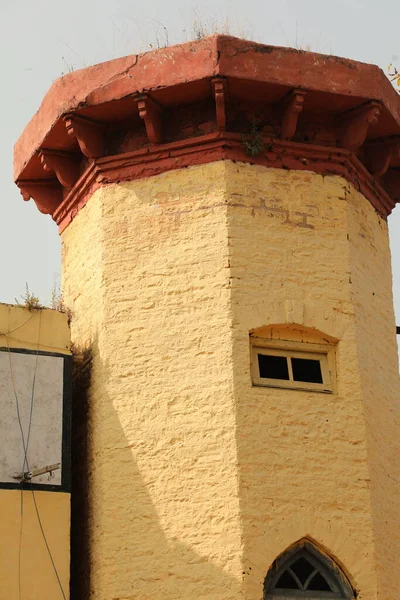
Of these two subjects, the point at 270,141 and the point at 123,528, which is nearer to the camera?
the point at 123,528

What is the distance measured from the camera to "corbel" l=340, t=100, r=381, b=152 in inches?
536

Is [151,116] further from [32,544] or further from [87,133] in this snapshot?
[32,544]

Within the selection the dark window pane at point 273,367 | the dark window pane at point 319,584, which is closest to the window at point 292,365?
the dark window pane at point 273,367

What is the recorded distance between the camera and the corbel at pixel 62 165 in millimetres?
14375

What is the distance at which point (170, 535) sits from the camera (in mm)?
12016

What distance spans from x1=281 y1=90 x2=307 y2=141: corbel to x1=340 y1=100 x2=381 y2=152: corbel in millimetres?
617

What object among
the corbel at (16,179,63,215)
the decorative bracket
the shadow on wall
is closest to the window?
the shadow on wall

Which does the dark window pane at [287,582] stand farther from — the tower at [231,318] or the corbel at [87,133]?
the corbel at [87,133]

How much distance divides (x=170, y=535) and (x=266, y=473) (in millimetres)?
1067

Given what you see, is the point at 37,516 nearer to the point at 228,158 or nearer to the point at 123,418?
the point at 123,418

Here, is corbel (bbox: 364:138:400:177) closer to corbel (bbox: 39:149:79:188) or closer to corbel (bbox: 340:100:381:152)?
corbel (bbox: 340:100:381:152)

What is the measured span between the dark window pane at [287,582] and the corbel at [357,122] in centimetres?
464

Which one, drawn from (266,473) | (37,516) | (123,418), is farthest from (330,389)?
(37,516)

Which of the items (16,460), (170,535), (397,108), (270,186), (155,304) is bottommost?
(170,535)
